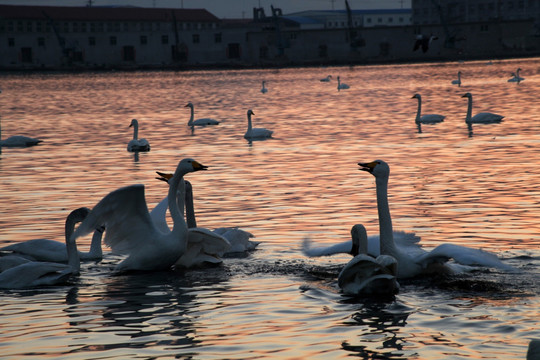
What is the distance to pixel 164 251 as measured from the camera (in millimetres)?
10609

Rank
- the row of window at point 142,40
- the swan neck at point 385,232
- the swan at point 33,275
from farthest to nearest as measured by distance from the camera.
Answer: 1. the row of window at point 142,40
2. the swan at point 33,275
3. the swan neck at point 385,232

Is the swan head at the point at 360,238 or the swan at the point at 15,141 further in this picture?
the swan at the point at 15,141

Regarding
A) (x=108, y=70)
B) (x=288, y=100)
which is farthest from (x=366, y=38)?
(x=288, y=100)

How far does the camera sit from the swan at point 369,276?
29.3 feet

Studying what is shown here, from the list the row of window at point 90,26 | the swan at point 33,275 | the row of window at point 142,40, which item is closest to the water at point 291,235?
the swan at point 33,275

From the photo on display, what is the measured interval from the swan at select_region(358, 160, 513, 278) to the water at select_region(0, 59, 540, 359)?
18 centimetres

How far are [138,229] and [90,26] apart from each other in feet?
411

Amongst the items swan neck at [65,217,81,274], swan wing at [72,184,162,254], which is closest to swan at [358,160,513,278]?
swan wing at [72,184,162,254]

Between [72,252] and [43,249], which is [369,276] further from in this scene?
[43,249]

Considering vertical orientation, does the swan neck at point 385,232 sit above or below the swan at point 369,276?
above

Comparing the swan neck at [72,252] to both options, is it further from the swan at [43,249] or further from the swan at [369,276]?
the swan at [369,276]

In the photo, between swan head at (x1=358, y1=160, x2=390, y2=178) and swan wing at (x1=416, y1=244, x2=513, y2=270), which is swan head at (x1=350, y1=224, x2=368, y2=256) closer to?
swan head at (x1=358, y1=160, x2=390, y2=178)

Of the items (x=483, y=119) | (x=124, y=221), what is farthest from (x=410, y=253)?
(x=483, y=119)

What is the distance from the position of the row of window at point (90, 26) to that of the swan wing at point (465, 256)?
119492 millimetres
